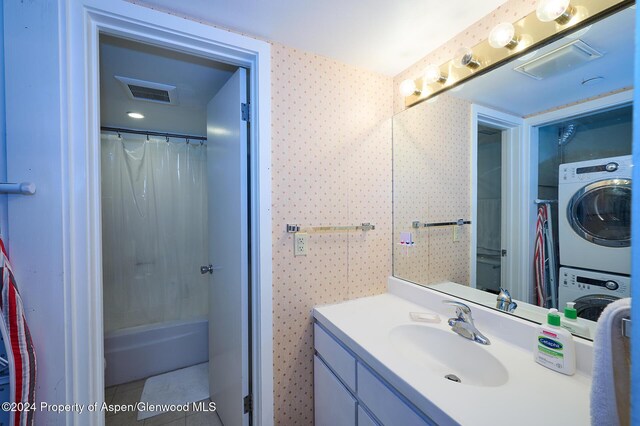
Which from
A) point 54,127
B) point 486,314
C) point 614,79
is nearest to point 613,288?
point 486,314

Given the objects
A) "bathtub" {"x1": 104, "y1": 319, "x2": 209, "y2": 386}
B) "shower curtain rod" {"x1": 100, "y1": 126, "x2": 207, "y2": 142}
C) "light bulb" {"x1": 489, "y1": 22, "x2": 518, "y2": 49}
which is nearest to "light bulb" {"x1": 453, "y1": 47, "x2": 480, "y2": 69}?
"light bulb" {"x1": 489, "y1": 22, "x2": 518, "y2": 49}

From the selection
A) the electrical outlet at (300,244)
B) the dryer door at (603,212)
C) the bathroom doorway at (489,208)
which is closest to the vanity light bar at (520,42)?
the bathroom doorway at (489,208)

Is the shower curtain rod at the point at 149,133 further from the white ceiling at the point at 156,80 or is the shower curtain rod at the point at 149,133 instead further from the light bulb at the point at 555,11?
Result: the light bulb at the point at 555,11

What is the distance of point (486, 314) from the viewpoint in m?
1.08

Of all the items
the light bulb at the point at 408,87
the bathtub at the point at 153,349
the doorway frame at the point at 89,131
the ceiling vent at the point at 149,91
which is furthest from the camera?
the bathtub at the point at 153,349

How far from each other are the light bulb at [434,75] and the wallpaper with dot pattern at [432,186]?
0.08 m

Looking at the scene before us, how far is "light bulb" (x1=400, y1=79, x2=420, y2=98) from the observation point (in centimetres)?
143

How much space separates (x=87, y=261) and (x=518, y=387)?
5.00 feet

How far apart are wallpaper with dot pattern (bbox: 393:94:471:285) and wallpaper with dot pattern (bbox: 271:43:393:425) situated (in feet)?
0.40

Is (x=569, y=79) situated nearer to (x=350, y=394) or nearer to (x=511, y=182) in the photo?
(x=511, y=182)

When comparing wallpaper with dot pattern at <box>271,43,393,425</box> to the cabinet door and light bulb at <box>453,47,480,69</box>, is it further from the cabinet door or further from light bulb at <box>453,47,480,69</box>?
light bulb at <box>453,47,480,69</box>

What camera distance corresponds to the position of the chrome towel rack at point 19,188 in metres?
0.78

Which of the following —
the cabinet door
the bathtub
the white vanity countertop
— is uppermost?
the white vanity countertop

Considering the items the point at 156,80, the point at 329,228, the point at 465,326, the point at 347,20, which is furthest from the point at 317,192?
the point at 156,80
